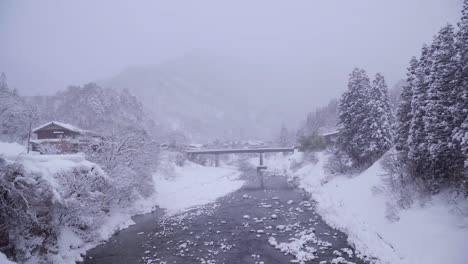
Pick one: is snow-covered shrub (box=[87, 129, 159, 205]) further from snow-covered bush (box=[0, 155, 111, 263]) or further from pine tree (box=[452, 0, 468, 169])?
pine tree (box=[452, 0, 468, 169])

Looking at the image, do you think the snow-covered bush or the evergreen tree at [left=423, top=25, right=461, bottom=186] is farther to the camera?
the evergreen tree at [left=423, top=25, right=461, bottom=186]

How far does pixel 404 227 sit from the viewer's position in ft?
54.0

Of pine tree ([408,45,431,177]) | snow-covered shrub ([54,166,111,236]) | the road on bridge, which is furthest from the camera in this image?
snow-covered shrub ([54,166,111,236])

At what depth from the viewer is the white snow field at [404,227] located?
1276 cm

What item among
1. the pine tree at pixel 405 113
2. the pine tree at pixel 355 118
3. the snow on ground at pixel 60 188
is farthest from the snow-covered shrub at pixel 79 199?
the pine tree at pixel 355 118

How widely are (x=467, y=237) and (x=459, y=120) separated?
6307 mm

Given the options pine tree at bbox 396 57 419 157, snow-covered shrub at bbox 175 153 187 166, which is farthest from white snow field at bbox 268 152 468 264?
snow-covered shrub at bbox 175 153 187 166

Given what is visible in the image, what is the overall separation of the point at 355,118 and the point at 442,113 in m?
19.9

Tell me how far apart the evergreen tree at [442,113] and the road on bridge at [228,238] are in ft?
24.9

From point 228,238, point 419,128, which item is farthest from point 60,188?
point 419,128

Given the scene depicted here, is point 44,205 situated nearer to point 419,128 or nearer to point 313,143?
point 419,128

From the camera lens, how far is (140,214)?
30906 mm

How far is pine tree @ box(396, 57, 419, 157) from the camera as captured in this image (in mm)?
22219

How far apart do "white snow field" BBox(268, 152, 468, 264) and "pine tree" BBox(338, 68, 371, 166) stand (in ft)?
26.3
